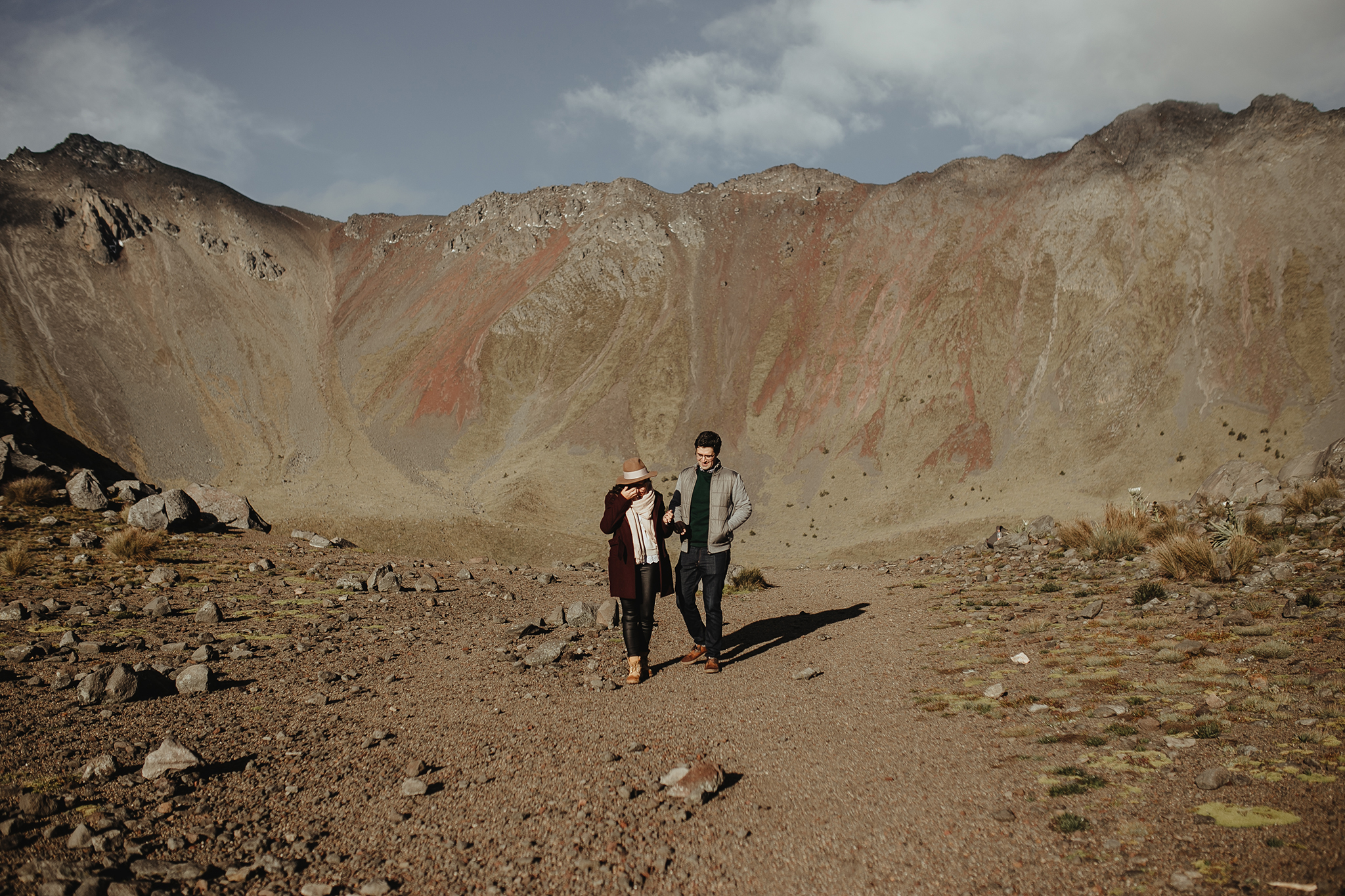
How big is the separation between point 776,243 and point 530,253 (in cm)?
3112

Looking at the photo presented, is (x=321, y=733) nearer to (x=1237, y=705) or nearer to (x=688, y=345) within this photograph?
(x=1237, y=705)

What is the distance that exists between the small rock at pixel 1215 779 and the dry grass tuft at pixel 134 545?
534 inches

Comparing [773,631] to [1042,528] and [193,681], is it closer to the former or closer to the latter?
[193,681]

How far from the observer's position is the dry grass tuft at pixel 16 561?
30.8ft

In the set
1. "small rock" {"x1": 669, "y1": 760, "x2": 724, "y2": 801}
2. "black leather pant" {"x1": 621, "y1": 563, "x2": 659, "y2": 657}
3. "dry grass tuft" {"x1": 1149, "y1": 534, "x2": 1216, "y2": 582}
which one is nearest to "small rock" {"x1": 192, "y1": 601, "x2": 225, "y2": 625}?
"black leather pant" {"x1": 621, "y1": 563, "x2": 659, "y2": 657}

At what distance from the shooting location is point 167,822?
4.01 metres

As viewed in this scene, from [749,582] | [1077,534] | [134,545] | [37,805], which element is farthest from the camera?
[749,582]

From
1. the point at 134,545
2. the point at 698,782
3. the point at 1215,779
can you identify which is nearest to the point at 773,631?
the point at 698,782

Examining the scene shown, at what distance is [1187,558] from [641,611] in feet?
26.8

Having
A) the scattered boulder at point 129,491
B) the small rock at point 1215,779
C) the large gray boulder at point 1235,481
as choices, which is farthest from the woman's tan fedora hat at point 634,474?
the large gray boulder at point 1235,481

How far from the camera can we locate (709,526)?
7.96m

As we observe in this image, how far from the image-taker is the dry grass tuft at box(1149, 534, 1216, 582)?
9484mm

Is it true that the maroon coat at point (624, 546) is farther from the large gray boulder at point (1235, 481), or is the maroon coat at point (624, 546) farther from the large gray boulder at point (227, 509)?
the large gray boulder at point (1235, 481)

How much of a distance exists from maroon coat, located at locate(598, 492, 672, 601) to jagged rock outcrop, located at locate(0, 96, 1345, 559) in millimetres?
28442
